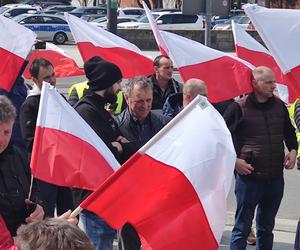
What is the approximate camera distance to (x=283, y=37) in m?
6.44

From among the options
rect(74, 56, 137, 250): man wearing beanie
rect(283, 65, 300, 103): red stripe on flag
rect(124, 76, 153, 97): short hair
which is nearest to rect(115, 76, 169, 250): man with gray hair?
rect(124, 76, 153, 97): short hair

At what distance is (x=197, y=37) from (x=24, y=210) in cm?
2652

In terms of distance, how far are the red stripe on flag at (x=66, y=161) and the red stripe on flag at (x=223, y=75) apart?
302cm

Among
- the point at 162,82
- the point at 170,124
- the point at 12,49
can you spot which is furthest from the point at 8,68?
the point at 170,124

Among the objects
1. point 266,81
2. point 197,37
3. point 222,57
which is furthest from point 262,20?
point 197,37

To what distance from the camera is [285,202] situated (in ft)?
29.2

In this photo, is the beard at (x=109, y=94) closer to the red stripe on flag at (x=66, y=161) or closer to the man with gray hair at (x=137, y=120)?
the man with gray hair at (x=137, y=120)

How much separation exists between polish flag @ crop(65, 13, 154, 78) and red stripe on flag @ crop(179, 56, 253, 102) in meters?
0.93

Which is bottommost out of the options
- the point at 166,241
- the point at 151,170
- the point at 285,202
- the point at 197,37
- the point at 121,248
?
the point at 197,37

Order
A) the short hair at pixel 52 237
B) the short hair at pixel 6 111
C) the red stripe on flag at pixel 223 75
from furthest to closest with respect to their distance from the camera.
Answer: the red stripe on flag at pixel 223 75
the short hair at pixel 6 111
the short hair at pixel 52 237

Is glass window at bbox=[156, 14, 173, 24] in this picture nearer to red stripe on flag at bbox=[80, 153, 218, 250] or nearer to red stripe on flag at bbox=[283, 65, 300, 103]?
red stripe on flag at bbox=[283, 65, 300, 103]

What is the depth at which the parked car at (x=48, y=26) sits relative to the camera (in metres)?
37.8

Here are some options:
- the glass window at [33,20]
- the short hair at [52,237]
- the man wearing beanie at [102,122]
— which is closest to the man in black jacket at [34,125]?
the man wearing beanie at [102,122]

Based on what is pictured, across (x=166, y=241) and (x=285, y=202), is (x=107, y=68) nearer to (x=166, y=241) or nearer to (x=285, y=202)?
(x=166, y=241)
